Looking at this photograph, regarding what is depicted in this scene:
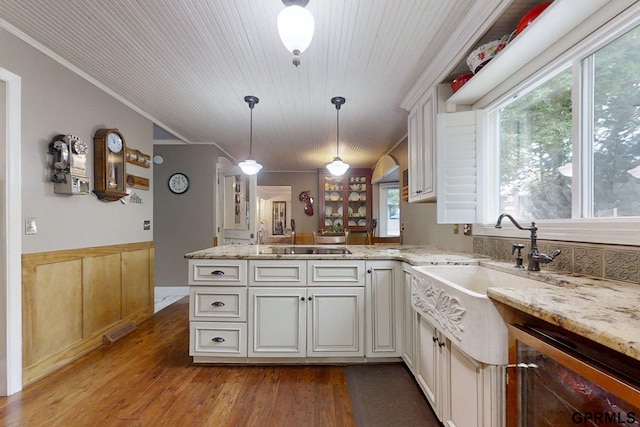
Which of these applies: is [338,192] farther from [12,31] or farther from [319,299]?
[12,31]

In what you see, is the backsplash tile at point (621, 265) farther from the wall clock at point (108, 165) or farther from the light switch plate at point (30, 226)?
the wall clock at point (108, 165)

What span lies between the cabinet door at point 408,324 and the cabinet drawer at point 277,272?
78cm

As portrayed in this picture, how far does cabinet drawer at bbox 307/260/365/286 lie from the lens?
2.31 m

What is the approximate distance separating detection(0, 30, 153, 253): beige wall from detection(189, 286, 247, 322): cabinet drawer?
3.93 feet

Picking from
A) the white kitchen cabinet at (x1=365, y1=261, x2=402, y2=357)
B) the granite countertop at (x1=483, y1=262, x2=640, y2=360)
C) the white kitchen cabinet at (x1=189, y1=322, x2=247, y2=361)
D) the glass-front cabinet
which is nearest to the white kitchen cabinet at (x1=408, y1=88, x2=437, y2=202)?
the white kitchen cabinet at (x1=365, y1=261, x2=402, y2=357)

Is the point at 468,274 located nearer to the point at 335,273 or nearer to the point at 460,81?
the point at 335,273

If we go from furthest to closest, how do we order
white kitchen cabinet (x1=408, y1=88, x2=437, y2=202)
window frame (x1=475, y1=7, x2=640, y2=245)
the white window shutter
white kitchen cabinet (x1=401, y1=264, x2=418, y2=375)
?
white kitchen cabinet (x1=408, y1=88, x2=437, y2=202)
the white window shutter
white kitchen cabinet (x1=401, y1=264, x2=418, y2=375)
window frame (x1=475, y1=7, x2=640, y2=245)

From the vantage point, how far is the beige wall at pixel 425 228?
264 cm

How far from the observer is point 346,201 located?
6.62 meters

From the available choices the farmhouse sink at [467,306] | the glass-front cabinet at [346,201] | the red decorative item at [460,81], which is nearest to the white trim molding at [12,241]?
the farmhouse sink at [467,306]

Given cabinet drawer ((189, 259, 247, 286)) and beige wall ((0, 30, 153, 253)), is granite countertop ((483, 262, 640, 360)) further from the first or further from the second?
beige wall ((0, 30, 153, 253))

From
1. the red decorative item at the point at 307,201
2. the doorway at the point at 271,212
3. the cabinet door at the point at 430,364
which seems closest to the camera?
the cabinet door at the point at 430,364

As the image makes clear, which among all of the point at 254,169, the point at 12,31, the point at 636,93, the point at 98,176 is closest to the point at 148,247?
the point at 98,176

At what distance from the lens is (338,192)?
673 cm
